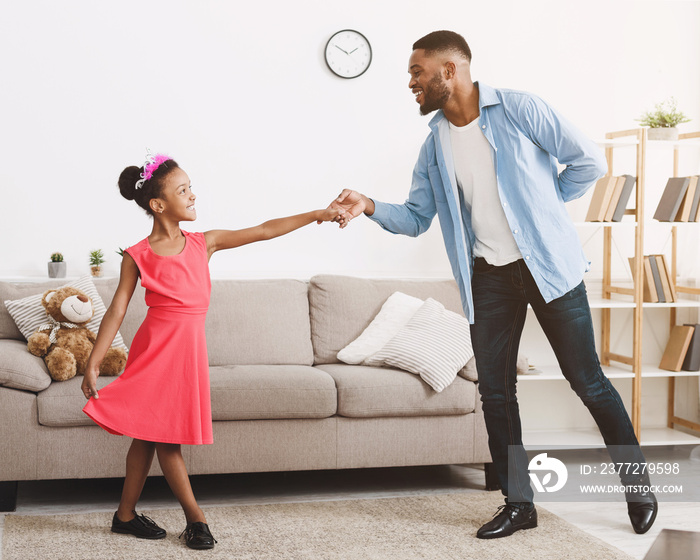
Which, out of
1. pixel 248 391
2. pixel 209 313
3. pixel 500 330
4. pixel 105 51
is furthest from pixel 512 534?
pixel 105 51

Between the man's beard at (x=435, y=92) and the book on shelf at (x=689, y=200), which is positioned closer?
the man's beard at (x=435, y=92)

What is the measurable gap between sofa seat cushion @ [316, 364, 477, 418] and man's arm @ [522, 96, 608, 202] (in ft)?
3.19

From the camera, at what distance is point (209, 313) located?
10.7 feet

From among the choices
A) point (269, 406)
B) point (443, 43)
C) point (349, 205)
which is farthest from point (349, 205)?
point (269, 406)

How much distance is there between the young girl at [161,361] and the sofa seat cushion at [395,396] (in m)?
0.65

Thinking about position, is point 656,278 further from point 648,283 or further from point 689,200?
point 689,200

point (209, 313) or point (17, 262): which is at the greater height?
point (17, 262)

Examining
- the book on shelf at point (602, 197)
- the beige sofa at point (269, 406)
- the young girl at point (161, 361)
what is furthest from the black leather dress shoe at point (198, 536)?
the book on shelf at point (602, 197)

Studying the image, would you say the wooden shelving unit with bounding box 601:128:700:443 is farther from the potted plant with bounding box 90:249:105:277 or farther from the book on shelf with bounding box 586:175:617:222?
the potted plant with bounding box 90:249:105:277

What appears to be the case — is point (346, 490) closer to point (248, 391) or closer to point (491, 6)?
point (248, 391)

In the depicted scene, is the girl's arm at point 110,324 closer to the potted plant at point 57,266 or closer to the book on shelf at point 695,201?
the potted plant at point 57,266

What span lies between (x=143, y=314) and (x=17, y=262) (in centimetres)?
71

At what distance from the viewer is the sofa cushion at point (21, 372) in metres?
2.58

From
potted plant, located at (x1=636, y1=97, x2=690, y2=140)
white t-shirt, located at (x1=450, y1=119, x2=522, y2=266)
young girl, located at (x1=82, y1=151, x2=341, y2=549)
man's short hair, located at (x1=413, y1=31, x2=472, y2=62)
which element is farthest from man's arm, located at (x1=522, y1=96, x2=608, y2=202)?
potted plant, located at (x1=636, y1=97, x2=690, y2=140)
